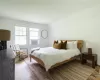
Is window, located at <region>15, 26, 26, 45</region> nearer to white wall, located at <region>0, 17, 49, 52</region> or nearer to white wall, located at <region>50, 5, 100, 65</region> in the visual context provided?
white wall, located at <region>0, 17, 49, 52</region>

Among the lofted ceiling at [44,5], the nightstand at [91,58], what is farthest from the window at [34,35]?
the nightstand at [91,58]

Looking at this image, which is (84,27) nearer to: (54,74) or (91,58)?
(91,58)

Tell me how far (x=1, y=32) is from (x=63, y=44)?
9.15 feet

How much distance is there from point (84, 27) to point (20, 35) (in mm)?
4228

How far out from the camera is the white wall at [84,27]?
3.14 meters

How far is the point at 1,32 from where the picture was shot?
4.88ft

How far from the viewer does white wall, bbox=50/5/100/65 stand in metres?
3.14

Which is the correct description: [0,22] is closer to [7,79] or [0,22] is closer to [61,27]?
[61,27]

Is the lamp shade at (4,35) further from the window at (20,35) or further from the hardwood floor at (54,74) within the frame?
the window at (20,35)

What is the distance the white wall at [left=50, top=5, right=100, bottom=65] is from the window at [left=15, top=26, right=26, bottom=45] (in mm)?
2675

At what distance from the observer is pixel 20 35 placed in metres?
5.42

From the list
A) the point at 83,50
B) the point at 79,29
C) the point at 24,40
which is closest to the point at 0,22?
the point at 24,40

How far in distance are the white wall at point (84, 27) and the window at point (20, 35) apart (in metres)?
2.67

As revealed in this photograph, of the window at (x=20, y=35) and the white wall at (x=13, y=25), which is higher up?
the white wall at (x=13, y=25)
